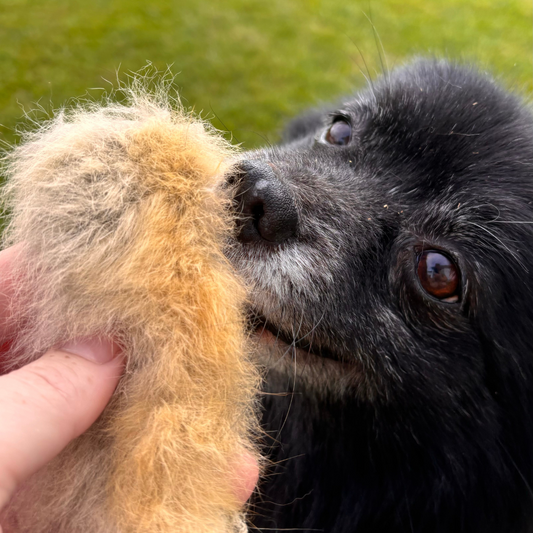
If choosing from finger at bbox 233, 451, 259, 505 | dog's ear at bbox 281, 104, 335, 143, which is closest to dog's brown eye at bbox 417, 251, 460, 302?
finger at bbox 233, 451, 259, 505

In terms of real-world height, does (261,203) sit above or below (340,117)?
below

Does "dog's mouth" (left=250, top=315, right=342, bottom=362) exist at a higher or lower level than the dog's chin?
higher

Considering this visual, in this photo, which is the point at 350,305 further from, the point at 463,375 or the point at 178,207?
the point at 178,207

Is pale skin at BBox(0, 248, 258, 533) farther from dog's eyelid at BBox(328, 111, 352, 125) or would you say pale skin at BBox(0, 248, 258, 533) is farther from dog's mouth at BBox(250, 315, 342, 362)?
dog's eyelid at BBox(328, 111, 352, 125)

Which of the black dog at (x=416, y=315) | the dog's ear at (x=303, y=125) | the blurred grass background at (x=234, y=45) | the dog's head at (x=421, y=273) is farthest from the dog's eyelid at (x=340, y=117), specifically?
the blurred grass background at (x=234, y=45)

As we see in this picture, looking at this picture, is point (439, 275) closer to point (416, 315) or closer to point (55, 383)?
point (416, 315)

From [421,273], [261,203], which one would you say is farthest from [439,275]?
[261,203]
